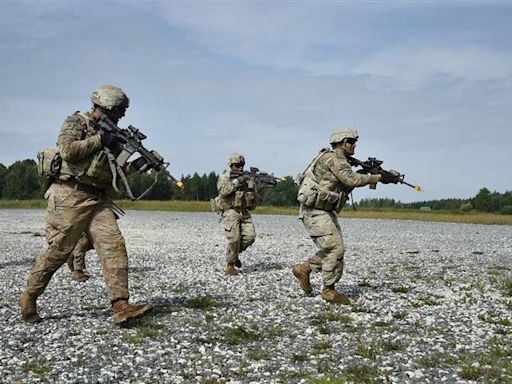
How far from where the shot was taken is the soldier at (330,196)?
1157cm

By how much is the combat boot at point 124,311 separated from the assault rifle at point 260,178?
7.70 meters

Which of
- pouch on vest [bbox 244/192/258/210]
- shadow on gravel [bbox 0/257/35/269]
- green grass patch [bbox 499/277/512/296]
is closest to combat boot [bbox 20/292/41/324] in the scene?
pouch on vest [bbox 244/192/258/210]

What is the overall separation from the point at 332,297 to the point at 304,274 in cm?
99

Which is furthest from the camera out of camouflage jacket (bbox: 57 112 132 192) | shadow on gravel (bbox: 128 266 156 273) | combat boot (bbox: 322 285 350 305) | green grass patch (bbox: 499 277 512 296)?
shadow on gravel (bbox: 128 266 156 273)

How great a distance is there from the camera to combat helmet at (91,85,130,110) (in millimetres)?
9562

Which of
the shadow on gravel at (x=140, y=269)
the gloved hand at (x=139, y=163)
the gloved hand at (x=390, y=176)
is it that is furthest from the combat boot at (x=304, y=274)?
the shadow on gravel at (x=140, y=269)

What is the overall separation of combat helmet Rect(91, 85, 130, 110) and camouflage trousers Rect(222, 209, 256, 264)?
7086mm

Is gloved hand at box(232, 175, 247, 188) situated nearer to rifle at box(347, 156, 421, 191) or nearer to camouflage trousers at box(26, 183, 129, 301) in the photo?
rifle at box(347, 156, 421, 191)

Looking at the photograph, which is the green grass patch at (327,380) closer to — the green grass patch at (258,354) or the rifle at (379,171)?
the green grass patch at (258,354)

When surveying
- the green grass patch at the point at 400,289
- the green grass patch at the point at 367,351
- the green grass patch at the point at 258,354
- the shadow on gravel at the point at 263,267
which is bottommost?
the green grass patch at the point at 258,354

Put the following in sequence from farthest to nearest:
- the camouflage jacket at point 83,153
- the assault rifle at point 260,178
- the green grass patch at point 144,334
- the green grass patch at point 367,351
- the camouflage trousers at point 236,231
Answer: the assault rifle at point 260,178 → the camouflage trousers at point 236,231 → the camouflage jacket at point 83,153 → the green grass patch at point 144,334 → the green grass patch at point 367,351

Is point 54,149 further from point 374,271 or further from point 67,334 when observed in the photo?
point 374,271

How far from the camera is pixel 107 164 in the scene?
9.42 metres

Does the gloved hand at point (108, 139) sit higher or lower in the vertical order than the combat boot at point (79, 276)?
higher
